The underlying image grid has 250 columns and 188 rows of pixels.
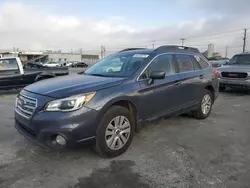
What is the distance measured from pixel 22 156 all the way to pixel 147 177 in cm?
202

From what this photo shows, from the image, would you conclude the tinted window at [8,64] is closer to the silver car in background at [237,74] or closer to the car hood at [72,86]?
the car hood at [72,86]

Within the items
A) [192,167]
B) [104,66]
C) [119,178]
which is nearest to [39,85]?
[104,66]

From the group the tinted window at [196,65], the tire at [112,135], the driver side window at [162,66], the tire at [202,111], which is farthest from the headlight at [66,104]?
the tire at [202,111]

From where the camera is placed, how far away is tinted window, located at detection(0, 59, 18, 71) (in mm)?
10628

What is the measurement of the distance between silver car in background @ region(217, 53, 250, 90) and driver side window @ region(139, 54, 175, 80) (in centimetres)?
612

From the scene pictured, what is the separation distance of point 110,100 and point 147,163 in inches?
43.0

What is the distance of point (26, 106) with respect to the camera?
3730 millimetres

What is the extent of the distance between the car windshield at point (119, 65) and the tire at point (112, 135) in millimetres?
730

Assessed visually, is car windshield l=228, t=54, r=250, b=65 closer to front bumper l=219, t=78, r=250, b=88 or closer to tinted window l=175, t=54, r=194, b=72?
front bumper l=219, t=78, r=250, b=88

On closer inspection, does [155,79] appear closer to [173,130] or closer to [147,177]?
[173,130]

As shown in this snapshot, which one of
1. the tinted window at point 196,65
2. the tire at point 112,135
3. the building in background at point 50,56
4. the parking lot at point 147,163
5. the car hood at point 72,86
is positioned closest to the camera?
the parking lot at point 147,163

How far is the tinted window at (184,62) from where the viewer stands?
5281 mm

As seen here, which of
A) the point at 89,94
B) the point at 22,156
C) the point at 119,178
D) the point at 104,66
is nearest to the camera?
the point at 119,178

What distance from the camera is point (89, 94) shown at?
353 centimetres
